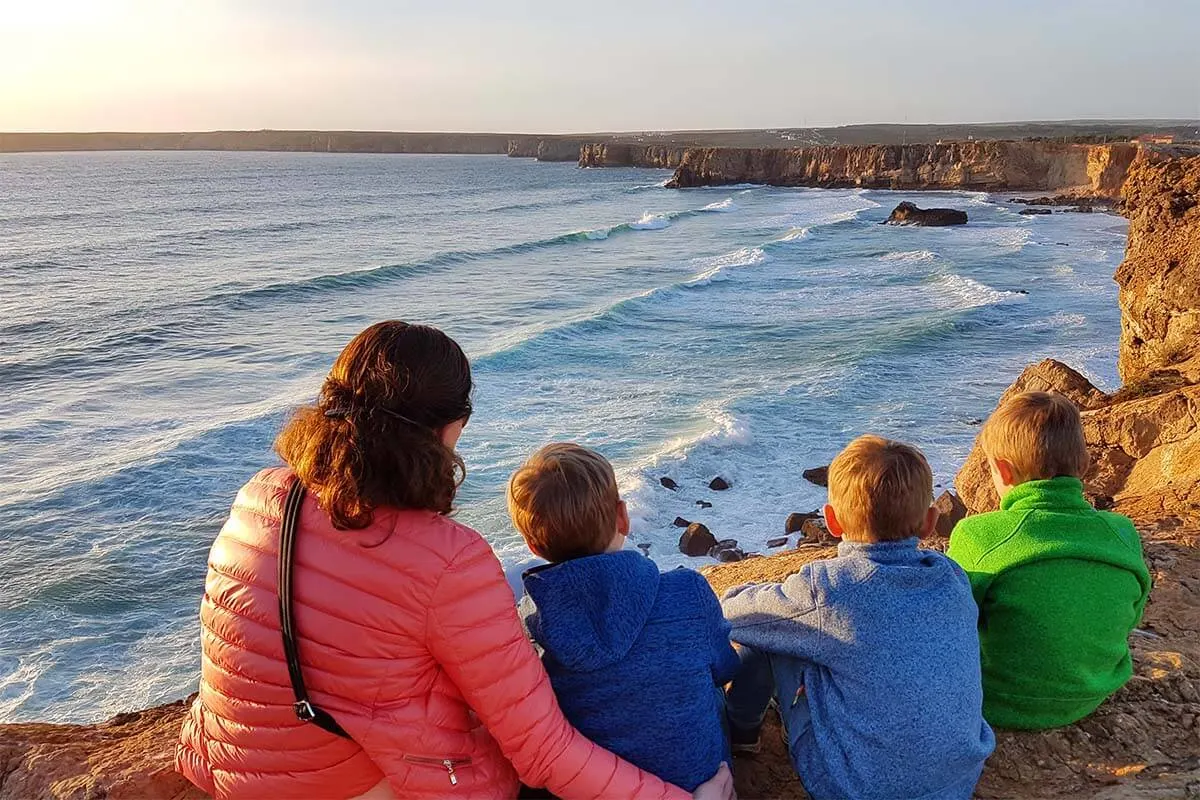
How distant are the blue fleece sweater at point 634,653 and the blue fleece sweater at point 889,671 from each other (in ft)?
1.05

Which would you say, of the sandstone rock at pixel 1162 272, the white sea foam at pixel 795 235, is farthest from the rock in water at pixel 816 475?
the white sea foam at pixel 795 235

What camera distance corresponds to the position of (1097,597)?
9.46 feet

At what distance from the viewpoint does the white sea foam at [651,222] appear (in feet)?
158

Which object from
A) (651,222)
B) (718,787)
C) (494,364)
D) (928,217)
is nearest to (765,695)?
(718,787)

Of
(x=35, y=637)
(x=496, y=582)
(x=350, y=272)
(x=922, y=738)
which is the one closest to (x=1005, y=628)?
(x=922, y=738)

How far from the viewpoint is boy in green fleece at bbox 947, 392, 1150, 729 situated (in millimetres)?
2879

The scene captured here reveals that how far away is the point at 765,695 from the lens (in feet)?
9.88

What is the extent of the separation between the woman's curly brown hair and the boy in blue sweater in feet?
4.01

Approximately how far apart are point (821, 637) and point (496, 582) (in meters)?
1.04

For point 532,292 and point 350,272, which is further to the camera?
point 350,272

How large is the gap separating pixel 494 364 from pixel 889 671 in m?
16.4

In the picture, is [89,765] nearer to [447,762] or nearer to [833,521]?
[447,762]

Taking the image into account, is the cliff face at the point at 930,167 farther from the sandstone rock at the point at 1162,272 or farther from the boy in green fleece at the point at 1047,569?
the boy in green fleece at the point at 1047,569

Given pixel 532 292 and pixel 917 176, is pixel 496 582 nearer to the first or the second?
pixel 532 292
